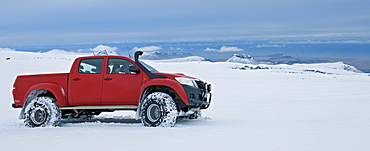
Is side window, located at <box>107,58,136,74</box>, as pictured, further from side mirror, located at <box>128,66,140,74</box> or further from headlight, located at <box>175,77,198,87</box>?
headlight, located at <box>175,77,198,87</box>

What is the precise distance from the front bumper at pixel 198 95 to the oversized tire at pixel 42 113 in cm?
318

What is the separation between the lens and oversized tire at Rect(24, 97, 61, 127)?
33.3ft

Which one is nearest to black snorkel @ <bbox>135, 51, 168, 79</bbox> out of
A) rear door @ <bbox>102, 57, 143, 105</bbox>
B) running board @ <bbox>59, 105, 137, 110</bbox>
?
rear door @ <bbox>102, 57, 143, 105</bbox>

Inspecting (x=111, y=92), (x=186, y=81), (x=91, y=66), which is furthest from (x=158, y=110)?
(x=91, y=66)

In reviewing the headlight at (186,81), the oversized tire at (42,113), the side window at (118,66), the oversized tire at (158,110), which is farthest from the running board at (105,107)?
the headlight at (186,81)

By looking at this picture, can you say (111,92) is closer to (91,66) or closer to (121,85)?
(121,85)

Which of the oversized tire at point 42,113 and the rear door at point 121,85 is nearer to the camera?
the rear door at point 121,85

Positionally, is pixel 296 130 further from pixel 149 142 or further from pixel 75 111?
pixel 75 111

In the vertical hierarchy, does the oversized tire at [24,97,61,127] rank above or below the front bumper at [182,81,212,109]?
below

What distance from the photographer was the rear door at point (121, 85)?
983 cm

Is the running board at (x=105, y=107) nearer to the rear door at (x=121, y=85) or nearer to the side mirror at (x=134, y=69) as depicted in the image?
the rear door at (x=121, y=85)

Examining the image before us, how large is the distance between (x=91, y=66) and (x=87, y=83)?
0.44 meters

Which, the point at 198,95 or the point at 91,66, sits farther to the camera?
the point at 91,66

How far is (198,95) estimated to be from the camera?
9797 millimetres
